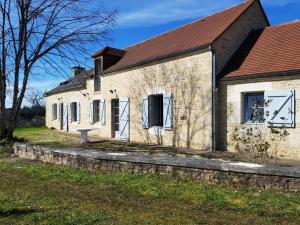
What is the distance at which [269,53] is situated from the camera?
41.7ft

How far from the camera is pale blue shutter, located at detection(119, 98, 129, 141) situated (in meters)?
17.8

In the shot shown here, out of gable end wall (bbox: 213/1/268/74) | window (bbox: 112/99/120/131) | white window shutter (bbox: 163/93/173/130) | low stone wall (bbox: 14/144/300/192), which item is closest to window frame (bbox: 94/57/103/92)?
window (bbox: 112/99/120/131)

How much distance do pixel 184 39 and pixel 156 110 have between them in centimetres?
334

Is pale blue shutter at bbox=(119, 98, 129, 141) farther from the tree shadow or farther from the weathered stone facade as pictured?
the tree shadow

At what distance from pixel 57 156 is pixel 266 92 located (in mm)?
6700

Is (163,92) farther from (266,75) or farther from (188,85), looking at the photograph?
(266,75)

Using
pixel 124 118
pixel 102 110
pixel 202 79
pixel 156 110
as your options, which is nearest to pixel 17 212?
pixel 202 79

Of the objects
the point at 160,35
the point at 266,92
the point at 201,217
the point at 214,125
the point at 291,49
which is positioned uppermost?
the point at 160,35

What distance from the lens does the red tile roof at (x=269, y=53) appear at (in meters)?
11.6

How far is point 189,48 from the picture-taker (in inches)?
544

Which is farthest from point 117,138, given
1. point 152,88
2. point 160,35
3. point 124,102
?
point 160,35

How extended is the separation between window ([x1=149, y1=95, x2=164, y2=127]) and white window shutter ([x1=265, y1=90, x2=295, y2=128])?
228 inches

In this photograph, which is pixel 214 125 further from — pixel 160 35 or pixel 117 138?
pixel 160 35

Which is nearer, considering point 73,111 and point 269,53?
point 269,53
